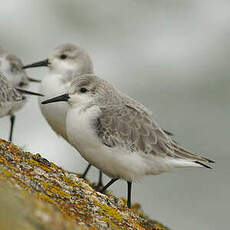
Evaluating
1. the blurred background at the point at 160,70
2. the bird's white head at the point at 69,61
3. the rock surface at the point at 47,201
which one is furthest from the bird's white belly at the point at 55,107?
the blurred background at the point at 160,70

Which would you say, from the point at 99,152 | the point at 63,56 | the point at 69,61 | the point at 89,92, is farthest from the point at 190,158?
the point at 63,56

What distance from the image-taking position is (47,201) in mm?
5539

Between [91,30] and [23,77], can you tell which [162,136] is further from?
[91,30]

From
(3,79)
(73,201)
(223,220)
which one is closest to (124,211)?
(73,201)

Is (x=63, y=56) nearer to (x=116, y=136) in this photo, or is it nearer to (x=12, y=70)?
(x=12, y=70)

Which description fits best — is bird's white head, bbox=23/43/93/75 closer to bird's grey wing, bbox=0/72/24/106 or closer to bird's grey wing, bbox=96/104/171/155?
bird's grey wing, bbox=0/72/24/106

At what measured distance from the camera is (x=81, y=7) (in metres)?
35.0

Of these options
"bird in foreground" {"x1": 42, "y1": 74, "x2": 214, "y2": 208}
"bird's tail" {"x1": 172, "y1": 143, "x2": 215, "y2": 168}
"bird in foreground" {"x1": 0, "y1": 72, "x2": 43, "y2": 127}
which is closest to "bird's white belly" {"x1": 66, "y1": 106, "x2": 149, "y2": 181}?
"bird in foreground" {"x1": 42, "y1": 74, "x2": 214, "y2": 208}

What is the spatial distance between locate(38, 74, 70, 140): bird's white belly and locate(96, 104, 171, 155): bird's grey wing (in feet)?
8.28

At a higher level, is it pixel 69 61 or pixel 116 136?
pixel 69 61

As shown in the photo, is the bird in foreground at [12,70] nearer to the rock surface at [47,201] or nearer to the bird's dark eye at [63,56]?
the bird's dark eye at [63,56]

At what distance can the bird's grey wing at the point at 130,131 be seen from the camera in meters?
8.58

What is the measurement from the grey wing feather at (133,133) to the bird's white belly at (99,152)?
105 millimetres

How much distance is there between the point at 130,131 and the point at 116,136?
1.01 ft
